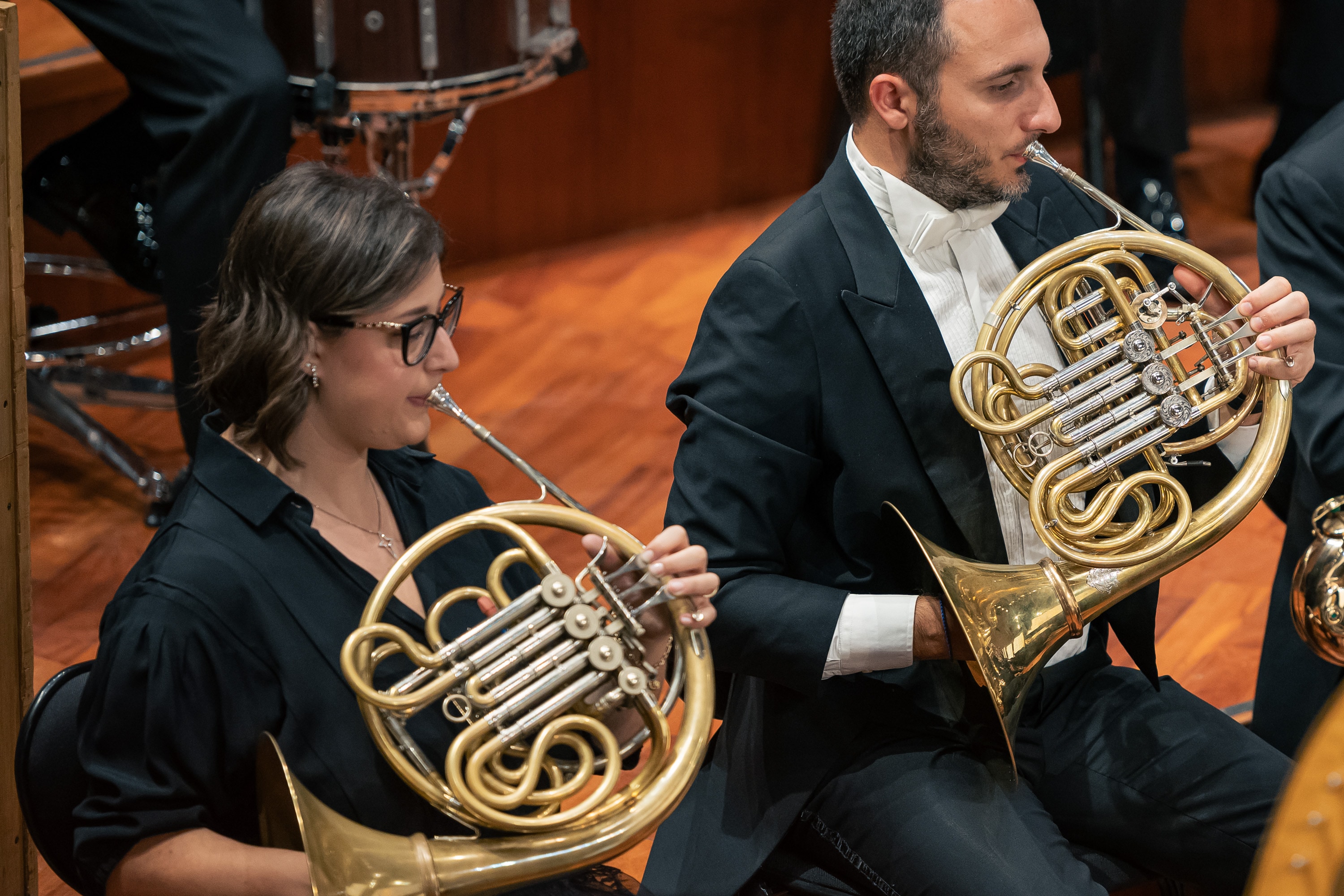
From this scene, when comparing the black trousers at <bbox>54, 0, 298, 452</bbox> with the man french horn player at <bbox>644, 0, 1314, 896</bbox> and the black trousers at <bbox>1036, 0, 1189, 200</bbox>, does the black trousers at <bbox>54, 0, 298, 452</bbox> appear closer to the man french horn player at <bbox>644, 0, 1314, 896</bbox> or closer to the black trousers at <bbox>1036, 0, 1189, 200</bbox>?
the man french horn player at <bbox>644, 0, 1314, 896</bbox>

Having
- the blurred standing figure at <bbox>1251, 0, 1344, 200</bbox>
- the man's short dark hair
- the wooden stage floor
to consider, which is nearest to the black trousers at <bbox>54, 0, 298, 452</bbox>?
the wooden stage floor

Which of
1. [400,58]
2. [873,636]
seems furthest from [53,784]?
[400,58]

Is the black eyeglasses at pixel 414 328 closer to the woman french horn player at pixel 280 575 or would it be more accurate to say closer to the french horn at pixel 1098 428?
the woman french horn player at pixel 280 575

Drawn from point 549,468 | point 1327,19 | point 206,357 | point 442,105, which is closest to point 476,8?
point 442,105

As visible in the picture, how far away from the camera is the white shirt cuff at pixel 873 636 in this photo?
4.91 ft

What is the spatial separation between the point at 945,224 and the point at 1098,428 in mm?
288

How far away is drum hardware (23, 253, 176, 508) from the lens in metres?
2.94

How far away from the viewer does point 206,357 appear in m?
1.45

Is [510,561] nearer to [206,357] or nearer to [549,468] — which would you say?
[206,357]

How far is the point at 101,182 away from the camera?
2760 millimetres

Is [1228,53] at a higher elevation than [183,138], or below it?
below

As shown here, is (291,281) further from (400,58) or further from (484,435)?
(400,58)

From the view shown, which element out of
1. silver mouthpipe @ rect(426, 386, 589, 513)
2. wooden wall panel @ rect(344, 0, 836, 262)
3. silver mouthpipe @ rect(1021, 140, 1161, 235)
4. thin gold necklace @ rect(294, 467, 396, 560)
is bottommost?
wooden wall panel @ rect(344, 0, 836, 262)

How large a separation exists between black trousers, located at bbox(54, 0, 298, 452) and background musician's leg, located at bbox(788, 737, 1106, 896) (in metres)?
1.38
